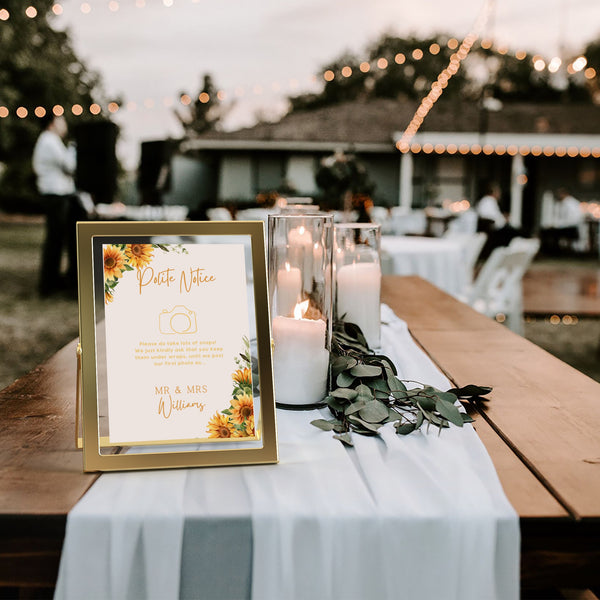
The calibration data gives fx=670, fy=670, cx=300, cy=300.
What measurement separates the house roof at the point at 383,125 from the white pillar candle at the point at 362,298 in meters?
15.9

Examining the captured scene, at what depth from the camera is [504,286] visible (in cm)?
474

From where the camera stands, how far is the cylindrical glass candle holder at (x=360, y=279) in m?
1.41

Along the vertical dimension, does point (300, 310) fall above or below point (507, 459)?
above

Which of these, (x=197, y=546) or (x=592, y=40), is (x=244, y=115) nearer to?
(x=592, y=40)

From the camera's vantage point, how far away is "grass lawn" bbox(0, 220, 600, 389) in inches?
185

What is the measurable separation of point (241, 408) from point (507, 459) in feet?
1.13

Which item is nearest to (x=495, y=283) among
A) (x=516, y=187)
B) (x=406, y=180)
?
(x=406, y=180)

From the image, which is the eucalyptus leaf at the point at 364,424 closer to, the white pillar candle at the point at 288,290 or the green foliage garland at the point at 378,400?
the green foliage garland at the point at 378,400

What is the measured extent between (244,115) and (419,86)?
32.6 feet

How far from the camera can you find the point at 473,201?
57.8 ft

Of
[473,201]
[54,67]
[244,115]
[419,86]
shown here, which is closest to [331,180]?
[473,201]

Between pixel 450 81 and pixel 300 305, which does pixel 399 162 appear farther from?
pixel 300 305

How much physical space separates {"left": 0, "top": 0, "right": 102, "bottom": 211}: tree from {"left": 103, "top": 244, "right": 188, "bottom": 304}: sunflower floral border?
690 inches

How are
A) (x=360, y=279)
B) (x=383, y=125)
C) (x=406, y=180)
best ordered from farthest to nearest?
1. (x=383, y=125)
2. (x=406, y=180)
3. (x=360, y=279)
